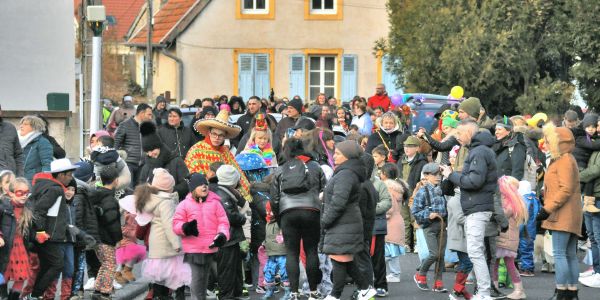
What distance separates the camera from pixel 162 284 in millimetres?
13641

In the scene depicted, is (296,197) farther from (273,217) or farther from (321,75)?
(321,75)

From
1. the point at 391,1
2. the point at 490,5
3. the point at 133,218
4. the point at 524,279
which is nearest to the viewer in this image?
the point at 133,218

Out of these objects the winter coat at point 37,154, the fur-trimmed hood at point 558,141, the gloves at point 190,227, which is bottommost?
the gloves at point 190,227

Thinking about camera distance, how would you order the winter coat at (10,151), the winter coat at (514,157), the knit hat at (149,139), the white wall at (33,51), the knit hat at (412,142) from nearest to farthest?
the knit hat at (149,139), the winter coat at (10,151), the winter coat at (514,157), the knit hat at (412,142), the white wall at (33,51)

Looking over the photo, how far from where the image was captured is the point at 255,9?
48094mm

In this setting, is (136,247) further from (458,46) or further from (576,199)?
(458,46)

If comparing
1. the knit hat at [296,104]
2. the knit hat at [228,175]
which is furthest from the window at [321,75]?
the knit hat at [228,175]

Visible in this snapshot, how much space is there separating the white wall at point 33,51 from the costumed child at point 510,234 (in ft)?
48.7

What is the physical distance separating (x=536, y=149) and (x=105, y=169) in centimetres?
750

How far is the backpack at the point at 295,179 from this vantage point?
13898 mm

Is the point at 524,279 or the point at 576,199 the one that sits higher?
the point at 576,199

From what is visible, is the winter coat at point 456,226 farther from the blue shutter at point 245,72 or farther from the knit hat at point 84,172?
the blue shutter at point 245,72

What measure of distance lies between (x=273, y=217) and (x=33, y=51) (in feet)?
47.2

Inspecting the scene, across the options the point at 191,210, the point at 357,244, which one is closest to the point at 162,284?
the point at 191,210
